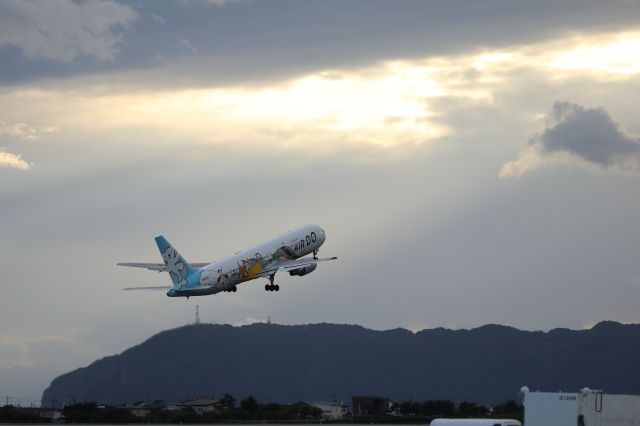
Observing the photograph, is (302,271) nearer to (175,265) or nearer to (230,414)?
(175,265)

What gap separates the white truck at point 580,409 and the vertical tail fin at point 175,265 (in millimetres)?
77361

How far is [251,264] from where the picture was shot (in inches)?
5448

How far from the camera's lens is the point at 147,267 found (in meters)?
140

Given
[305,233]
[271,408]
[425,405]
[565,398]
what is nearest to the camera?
[565,398]

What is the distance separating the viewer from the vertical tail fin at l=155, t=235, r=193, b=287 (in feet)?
440

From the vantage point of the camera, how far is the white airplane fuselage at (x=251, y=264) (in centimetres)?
13300

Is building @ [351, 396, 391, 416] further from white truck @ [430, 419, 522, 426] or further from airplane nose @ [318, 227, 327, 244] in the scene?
white truck @ [430, 419, 522, 426]

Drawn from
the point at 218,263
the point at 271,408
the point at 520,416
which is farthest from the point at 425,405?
the point at 218,263

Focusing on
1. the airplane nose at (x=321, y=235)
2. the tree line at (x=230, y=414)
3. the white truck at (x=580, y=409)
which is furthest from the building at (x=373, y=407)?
the white truck at (x=580, y=409)

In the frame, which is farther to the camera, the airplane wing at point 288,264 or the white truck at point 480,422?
the airplane wing at point 288,264

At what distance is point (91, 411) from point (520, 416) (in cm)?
5699

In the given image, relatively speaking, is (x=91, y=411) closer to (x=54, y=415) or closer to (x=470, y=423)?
(x=54, y=415)

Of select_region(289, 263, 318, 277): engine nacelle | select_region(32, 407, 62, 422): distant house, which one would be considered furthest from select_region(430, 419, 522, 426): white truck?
select_region(32, 407, 62, 422): distant house

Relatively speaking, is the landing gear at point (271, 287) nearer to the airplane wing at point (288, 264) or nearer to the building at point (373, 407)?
the airplane wing at point (288, 264)
